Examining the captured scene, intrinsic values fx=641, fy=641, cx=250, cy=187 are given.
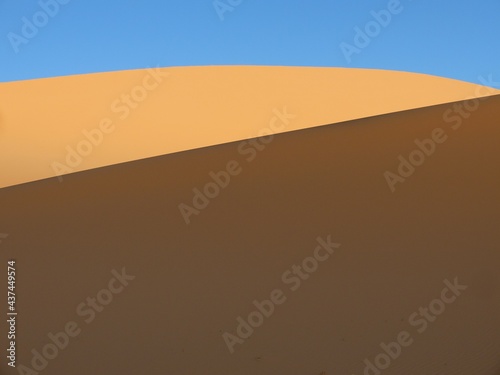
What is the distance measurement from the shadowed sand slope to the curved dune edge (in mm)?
1827

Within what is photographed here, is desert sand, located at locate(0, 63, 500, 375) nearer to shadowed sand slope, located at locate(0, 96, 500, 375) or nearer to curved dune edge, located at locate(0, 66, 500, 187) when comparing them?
Result: shadowed sand slope, located at locate(0, 96, 500, 375)

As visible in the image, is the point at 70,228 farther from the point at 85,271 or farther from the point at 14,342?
the point at 14,342

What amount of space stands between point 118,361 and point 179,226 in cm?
165

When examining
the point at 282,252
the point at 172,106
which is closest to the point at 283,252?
the point at 282,252

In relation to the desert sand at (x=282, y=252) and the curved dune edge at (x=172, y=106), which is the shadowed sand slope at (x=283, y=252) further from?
the curved dune edge at (x=172, y=106)

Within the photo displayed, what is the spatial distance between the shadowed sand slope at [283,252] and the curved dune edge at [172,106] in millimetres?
1827

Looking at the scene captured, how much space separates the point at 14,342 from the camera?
6.76 m

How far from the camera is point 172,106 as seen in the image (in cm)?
1105

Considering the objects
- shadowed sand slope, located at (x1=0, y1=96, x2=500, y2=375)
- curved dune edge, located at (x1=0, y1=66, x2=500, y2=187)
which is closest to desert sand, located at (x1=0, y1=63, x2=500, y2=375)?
shadowed sand slope, located at (x1=0, y1=96, x2=500, y2=375)

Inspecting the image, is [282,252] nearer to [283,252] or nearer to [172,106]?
[283,252]

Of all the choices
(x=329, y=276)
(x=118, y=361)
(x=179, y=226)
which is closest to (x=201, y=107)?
(x=179, y=226)

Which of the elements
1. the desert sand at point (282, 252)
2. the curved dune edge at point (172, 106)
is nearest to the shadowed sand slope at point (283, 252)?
the desert sand at point (282, 252)

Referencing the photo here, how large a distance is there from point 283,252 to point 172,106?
4514 millimetres

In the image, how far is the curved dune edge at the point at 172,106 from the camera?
9812 mm
